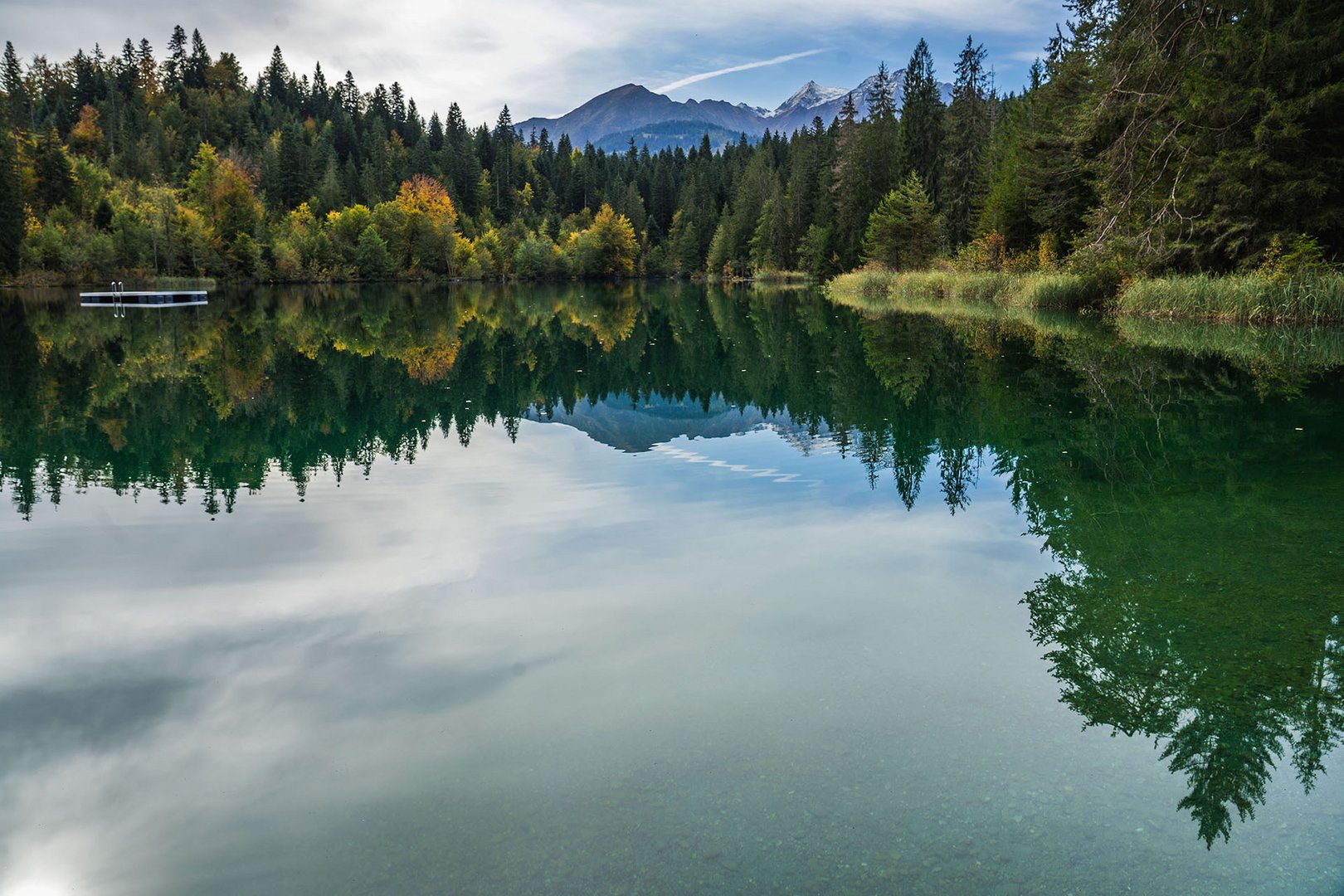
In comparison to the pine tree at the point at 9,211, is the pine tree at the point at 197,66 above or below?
above

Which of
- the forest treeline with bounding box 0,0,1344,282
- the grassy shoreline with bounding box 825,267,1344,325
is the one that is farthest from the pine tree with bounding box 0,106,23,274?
the grassy shoreline with bounding box 825,267,1344,325

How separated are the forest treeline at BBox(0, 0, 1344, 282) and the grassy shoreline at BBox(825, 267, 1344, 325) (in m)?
1.02

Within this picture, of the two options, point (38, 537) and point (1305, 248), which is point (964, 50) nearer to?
point (1305, 248)

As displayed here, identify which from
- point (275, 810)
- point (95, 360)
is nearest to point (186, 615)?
point (275, 810)

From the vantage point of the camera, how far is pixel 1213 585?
591 centimetres

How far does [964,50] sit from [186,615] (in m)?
69.1

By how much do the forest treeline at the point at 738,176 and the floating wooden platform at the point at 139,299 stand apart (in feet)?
66.7

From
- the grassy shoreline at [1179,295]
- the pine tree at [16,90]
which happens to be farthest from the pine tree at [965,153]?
the pine tree at [16,90]

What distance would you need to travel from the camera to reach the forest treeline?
26.1 m

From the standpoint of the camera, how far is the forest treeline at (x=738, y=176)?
26.1 metres

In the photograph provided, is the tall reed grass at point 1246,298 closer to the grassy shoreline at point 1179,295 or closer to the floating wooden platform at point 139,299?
the grassy shoreline at point 1179,295

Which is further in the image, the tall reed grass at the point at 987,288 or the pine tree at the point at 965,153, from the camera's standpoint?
the pine tree at the point at 965,153

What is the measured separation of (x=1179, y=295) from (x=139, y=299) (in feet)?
168

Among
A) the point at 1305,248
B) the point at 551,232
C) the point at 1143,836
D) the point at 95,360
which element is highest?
the point at 551,232
